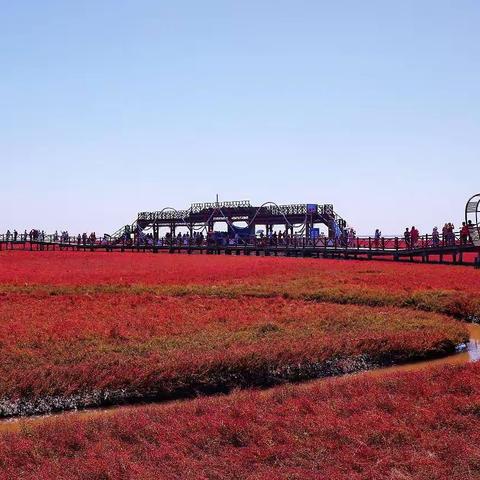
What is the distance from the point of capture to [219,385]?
14461 millimetres

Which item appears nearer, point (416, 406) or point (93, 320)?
point (416, 406)

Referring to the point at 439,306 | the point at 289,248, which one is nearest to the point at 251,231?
the point at 289,248

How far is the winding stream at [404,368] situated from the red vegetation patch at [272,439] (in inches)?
17.7

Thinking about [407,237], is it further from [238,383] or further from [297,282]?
[238,383]

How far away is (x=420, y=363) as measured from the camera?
17.2 m

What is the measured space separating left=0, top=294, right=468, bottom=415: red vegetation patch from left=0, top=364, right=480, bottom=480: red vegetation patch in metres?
2.00

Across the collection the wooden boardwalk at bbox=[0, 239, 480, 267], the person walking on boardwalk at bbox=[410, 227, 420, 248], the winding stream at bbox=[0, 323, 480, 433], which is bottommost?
the winding stream at bbox=[0, 323, 480, 433]

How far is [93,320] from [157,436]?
10.9m

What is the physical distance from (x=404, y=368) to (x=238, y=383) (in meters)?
4.67

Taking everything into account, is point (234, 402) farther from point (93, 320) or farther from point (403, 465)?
point (93, 320)

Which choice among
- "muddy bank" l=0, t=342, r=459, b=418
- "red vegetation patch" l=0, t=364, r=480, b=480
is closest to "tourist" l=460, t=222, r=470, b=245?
"muddy bank" l=0, t=342, r=459, b=418

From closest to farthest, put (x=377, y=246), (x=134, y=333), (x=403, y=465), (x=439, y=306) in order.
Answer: (x=403, y=465)
(x=134, y=333)
(x=439, y=306)
(x=377, y=246)

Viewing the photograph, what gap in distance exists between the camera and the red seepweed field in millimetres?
9172

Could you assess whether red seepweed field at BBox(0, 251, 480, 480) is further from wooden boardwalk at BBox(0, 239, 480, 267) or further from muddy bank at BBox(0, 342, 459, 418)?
wooden boardwalk at BBox(0, 239, 480, 267)
